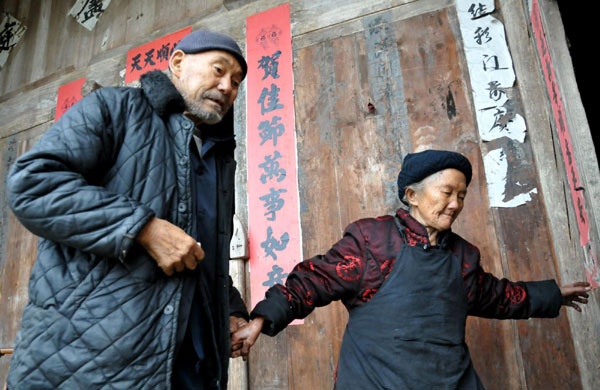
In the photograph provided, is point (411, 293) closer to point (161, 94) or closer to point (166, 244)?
point (166, 244)

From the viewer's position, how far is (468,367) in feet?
6.45

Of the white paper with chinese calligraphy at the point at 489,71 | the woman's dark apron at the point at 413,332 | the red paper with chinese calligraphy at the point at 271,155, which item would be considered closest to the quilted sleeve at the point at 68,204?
the woman's dark apron at the point at 413,332

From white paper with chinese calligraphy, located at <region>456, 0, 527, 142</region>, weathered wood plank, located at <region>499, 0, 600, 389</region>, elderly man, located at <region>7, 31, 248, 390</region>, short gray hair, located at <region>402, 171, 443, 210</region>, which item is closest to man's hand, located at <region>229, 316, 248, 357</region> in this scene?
elderly man, located at <region>7, 31, 248, 390</region>

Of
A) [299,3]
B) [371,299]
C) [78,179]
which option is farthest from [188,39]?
[299,3]

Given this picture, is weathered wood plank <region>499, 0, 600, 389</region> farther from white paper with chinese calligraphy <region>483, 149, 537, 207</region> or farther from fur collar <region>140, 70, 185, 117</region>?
fur collar <region>140, 70, 185, 117</region>

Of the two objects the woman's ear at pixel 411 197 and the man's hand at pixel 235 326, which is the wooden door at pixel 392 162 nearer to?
the woman's ear at pixel 411 197

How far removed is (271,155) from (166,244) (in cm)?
247

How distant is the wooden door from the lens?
283cm

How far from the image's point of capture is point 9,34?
5.99m

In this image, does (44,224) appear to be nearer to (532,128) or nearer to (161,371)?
(161,371)

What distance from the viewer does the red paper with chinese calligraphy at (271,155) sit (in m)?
3.45

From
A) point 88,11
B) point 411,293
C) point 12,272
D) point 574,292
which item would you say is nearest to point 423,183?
point 411,293

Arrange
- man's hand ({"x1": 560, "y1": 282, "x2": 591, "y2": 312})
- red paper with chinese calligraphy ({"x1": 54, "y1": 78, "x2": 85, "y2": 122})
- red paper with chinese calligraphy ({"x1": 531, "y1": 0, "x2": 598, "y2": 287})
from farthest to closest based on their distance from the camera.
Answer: red paper with chinese calligraphy ({"x1": 54, "y1": 78, "x2": 85, "y2": 122})
man's hand ({"x1": 560, "y1": 282, "x2": 591, "y2": 312})
red paper with chinese calligraphy ({"x1": 531, "y1": 0, "x2": 598, "y2": 287})

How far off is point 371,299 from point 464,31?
2.19 metres
